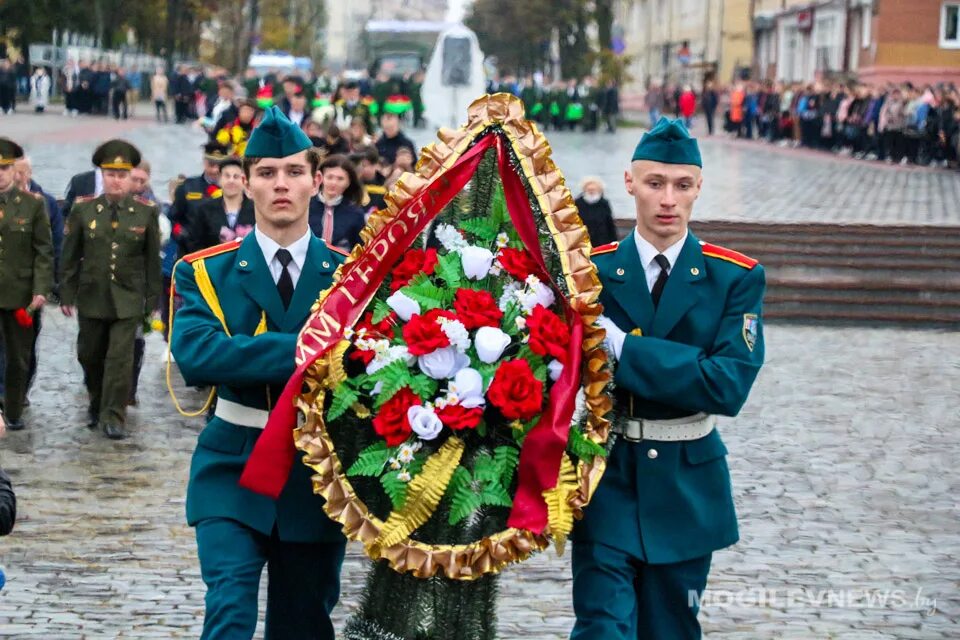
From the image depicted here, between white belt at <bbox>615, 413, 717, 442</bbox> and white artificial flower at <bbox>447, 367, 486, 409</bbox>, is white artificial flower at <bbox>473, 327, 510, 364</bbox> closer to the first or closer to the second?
white artificial flower at <bbox>447, 367, 486, 409</bbox>

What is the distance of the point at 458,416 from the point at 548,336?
334mm

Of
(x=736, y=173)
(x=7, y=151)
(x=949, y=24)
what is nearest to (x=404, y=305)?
(x=7, y=151)

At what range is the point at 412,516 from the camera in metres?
4.23

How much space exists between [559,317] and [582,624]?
34.4 inches

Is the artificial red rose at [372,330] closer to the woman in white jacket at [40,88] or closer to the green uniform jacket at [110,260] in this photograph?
the green uniform jacket at [110,260]

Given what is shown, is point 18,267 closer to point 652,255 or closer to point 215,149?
point 215,149

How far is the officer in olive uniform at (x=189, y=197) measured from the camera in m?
11.0

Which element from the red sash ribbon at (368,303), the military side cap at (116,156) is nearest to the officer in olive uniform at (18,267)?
the military side cap at (116,156)

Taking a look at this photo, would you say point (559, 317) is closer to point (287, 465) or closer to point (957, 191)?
point (287, 465)

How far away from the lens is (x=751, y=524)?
26.3 feet

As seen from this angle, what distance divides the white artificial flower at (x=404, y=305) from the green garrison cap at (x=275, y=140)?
755 millimetres

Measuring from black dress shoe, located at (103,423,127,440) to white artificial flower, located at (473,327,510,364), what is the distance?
6.06 meters

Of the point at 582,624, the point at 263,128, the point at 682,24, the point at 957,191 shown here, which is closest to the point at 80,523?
the point at 263,128

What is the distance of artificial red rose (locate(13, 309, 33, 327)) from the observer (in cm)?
1036
